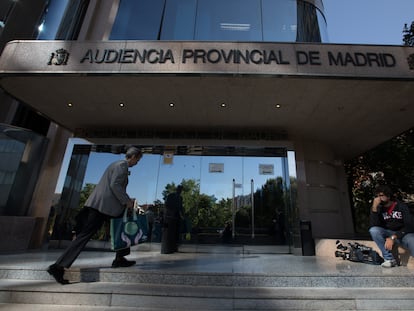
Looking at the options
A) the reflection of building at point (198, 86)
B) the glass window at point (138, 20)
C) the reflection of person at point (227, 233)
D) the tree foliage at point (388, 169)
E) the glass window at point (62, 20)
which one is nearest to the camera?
the reflection of building at point (198, 86)

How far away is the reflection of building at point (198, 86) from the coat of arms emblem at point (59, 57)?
3 cm

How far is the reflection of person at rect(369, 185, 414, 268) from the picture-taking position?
415 centimetres

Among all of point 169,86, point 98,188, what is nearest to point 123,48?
point 169,86

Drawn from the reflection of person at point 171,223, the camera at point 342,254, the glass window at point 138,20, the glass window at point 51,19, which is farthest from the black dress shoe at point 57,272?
the glass window at point 51,19

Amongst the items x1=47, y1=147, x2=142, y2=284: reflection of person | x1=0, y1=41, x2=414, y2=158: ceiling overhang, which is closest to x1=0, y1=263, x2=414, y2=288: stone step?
x1=47, y1=147, x2=142, y2=284: reflection of person

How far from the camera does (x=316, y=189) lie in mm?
8648

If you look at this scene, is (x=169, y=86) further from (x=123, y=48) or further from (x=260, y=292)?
(x=260, y=292)

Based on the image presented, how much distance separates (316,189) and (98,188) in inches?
299

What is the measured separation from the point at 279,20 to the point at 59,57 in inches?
280

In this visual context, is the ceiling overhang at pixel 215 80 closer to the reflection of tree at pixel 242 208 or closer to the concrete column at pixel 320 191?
the concrete column at pixel 320 191

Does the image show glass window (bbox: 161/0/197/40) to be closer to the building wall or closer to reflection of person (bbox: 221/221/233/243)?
the building wall

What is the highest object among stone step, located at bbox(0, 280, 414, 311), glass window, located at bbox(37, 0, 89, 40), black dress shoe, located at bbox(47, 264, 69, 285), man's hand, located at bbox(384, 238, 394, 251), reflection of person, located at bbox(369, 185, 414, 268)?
glass window, located at bbox(37, 0, 89, 40)

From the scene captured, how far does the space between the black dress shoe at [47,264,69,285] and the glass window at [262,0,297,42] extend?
8.01 m

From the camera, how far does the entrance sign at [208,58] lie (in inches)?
207
